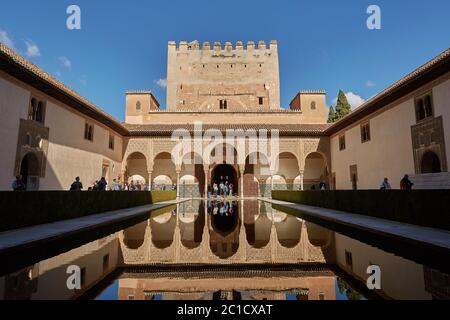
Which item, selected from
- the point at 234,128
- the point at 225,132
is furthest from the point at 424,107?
the point at 234,128

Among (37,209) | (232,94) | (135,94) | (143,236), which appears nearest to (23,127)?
(37,209)

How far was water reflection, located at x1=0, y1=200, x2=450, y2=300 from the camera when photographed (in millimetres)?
2723

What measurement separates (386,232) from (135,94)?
24760 millimetres

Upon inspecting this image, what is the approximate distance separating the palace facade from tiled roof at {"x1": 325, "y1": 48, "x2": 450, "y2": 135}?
57 millimetres

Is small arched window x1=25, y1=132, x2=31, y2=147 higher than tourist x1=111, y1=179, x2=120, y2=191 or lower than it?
higher

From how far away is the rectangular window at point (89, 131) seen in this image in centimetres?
1573

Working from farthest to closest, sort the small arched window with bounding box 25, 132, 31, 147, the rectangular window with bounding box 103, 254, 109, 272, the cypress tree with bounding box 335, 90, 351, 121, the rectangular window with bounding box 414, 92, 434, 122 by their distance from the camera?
1. the cypress tree with bounding box 335, 90, 351, 121
2. the rectangular window with bounding box 414, 92, 434, 122
3. the small arched window with bounding box 25, 132, 31, 147
4. the rectangular window with bounding box 103, 254, 109, 272

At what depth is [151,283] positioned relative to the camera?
3.10 metres

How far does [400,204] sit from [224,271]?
6025mm

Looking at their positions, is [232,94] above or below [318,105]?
above

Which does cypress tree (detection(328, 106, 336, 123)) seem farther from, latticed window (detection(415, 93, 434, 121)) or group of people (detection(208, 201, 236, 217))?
group of people (detection(208, 201, 236, 217))

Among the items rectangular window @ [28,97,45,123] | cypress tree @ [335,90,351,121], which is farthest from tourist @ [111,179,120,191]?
cypress tree @ [335,90,351,121]

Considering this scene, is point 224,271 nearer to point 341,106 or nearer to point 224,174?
point 224,174
